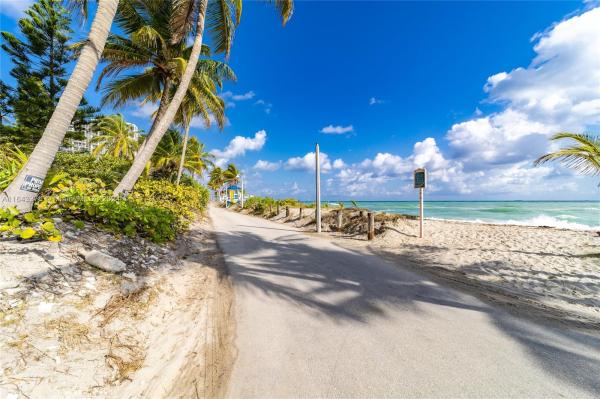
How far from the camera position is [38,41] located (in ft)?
44.5

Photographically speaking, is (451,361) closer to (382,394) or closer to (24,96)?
(382,394)

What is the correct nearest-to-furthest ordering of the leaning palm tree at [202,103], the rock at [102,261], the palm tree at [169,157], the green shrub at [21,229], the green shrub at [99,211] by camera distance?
1. the green shrub at [21,229]
2. the rock at [102,261]
3. the green shrub at [99,211]
4. the leaning palm tree at [202,103]
5. the palm tree at [169,157]

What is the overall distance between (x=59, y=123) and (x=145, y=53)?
260 inches

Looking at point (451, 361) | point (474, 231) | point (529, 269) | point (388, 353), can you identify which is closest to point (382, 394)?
point (388, 353)

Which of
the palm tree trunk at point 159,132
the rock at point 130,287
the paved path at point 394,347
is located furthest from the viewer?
the palm tree trunk at point 159,132

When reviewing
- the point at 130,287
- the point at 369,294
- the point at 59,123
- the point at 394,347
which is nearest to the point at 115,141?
the point at 59,123

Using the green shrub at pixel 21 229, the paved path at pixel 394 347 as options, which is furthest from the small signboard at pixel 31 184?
the paved path at pixel 394 347

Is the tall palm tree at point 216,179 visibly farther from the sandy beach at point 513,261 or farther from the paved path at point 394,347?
the paved path at point 394,347

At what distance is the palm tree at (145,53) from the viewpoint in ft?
26.5

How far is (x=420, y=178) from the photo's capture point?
8.62 metres

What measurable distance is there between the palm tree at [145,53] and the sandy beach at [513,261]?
9526mm

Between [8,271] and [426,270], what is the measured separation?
647 centimetres

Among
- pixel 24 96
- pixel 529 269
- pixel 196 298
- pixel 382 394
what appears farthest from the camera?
pixel 24 96

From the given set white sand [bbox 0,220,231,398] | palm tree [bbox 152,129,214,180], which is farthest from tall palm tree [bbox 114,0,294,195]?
palm tree [bbox 152,129,214,180]
